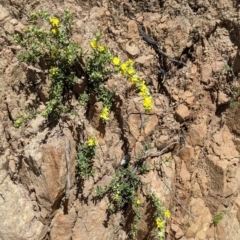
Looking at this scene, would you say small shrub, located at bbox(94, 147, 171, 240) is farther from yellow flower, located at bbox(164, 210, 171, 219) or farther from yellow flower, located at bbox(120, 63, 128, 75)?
yellow flower, located at bbox(120, 63, 128, 75)

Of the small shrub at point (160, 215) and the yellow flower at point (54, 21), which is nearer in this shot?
the yellow flower at point (54, 21)

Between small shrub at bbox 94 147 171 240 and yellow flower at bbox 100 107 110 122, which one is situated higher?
yellow flower at bbox 100 107 110 122

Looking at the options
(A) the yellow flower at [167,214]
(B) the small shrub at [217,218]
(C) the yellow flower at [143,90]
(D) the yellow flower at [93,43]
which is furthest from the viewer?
(B) the small shrub at [217,218]

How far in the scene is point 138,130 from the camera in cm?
357

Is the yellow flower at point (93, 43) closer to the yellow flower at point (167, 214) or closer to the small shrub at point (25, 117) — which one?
the small shrub at point (25, 117)

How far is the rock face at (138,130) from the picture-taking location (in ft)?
11.0

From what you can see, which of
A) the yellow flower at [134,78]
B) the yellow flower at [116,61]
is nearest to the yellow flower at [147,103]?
the yellow flower at [134,78]

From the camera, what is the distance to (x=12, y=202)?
3.33 meters

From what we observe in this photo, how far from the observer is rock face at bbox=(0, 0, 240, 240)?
337 centimetres

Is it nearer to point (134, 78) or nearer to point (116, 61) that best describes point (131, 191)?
point (134, 78)

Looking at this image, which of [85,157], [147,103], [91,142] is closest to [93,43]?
[147,103]

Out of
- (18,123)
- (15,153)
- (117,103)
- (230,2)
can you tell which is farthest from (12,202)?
(230,2)

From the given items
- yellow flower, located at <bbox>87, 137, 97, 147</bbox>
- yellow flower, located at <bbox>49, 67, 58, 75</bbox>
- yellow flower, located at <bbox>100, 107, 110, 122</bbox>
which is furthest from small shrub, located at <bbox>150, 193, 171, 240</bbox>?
yellow flower, located at <bbox>49, 67, 58, 75</bbox>

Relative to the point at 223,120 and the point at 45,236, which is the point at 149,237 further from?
the point at 223,120
